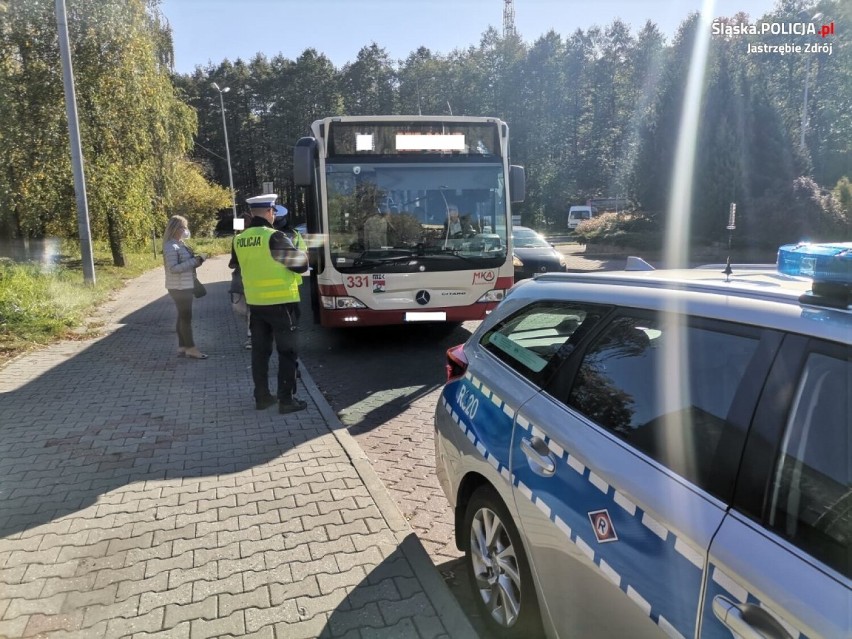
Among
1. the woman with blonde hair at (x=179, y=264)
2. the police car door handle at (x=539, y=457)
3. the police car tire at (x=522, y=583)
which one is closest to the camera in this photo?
the police car door handle at (x=539, y=457)

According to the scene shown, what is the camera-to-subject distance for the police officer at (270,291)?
544 centimetres

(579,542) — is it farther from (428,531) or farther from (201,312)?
(201,312)

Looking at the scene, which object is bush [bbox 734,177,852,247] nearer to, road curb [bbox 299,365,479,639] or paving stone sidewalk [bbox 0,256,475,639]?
paving stone sidewalk [bbox 0,256,475,639]

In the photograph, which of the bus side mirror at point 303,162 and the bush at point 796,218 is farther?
the bush at point 796,218

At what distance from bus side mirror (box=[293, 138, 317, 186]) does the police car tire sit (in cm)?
540

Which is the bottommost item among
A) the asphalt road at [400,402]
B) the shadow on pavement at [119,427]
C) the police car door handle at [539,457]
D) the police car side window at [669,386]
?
the asphalt road at [400,402]

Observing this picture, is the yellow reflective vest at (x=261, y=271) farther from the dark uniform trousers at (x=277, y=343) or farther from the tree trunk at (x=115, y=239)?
the tree trunk at (x=115, y=239)

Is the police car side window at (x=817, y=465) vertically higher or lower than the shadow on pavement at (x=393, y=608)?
higher

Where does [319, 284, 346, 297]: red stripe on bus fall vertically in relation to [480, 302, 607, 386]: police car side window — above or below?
below

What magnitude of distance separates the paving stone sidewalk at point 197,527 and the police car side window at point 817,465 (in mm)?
1657

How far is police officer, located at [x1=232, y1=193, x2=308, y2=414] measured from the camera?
17.9 ft

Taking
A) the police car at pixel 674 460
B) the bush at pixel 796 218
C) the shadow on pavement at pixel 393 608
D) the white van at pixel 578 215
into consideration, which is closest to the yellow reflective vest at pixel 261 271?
the shadow on pavement at pixel 393 608

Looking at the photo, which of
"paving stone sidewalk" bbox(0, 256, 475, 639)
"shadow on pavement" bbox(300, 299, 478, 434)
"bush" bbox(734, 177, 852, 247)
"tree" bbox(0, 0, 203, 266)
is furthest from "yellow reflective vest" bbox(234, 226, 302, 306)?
"bush" bbox(734, 177, 852, 247)

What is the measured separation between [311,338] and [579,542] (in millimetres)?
8163
